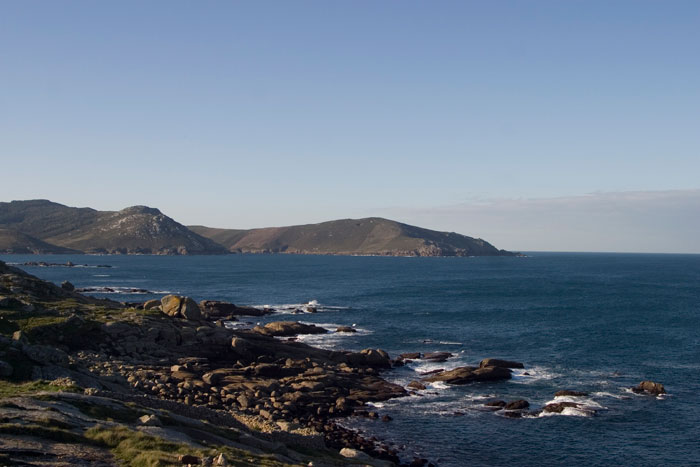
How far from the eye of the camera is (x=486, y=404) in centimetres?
5328

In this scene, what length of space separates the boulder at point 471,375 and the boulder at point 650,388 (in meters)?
13.7

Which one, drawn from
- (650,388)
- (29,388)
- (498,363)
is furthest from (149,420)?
(650,388)

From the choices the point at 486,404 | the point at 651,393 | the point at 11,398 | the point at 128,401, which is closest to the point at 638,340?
the point at 651,393

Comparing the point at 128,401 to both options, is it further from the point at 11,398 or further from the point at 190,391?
the point at 190,391

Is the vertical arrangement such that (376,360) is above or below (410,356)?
above

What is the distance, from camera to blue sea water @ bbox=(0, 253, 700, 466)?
43.4 metres

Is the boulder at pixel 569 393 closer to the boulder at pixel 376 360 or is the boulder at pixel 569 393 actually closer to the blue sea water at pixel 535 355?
the blue sea water at pixel 535 355

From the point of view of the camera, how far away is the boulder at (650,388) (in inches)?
2219

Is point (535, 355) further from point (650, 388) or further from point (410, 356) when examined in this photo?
point (650, 388)

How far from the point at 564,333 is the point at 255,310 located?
6216cm

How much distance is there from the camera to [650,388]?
56719 mm

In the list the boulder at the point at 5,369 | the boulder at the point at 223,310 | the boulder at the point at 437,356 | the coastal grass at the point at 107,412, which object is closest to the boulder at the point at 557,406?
the boulder at the point at 437,356

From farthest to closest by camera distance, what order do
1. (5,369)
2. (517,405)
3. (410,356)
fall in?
(410,356)
(517,405)
(5,369)

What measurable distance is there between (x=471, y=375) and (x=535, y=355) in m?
17.1
